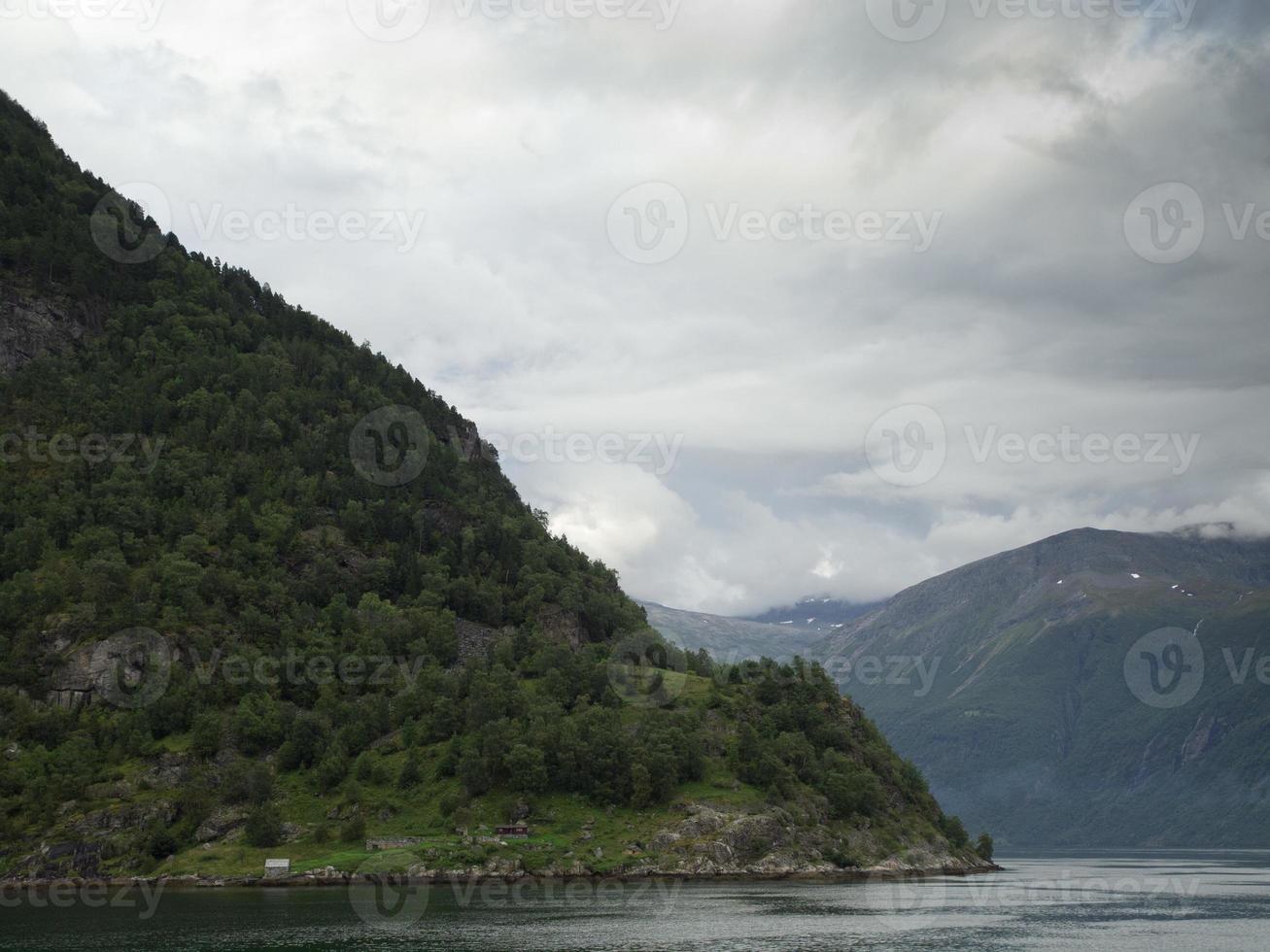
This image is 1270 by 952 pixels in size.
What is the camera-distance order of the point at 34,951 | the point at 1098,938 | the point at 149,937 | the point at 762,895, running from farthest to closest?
the point at 762,895 < the point at 1098,938 < the point at 149,937 < the point at 34,951

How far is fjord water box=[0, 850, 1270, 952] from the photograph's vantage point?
404ft

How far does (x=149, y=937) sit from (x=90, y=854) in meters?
89.5

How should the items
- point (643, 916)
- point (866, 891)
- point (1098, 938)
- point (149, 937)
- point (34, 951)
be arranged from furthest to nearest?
point (866, 891)
point (643, 916)
point (1098, 938)
point (149, 937)
point (34, 951)

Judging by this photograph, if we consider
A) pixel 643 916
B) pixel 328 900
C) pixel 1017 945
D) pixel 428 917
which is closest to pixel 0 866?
pixel 328 900

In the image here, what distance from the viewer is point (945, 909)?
561 feet

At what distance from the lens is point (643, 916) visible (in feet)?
490

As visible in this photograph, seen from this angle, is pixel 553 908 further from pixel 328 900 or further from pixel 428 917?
pixel 328 900

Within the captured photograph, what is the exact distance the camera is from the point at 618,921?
144 m

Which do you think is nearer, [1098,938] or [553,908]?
[1098,938]

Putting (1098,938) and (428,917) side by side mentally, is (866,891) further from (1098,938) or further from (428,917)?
(428,917)

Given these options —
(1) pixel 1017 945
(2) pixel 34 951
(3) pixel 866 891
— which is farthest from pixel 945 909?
(2) pixel 34 951

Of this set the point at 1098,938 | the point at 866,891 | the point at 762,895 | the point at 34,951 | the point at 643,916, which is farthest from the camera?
the point at 866,891

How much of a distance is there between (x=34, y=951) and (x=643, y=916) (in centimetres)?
7093

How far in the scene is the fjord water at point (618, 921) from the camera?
123 metres
